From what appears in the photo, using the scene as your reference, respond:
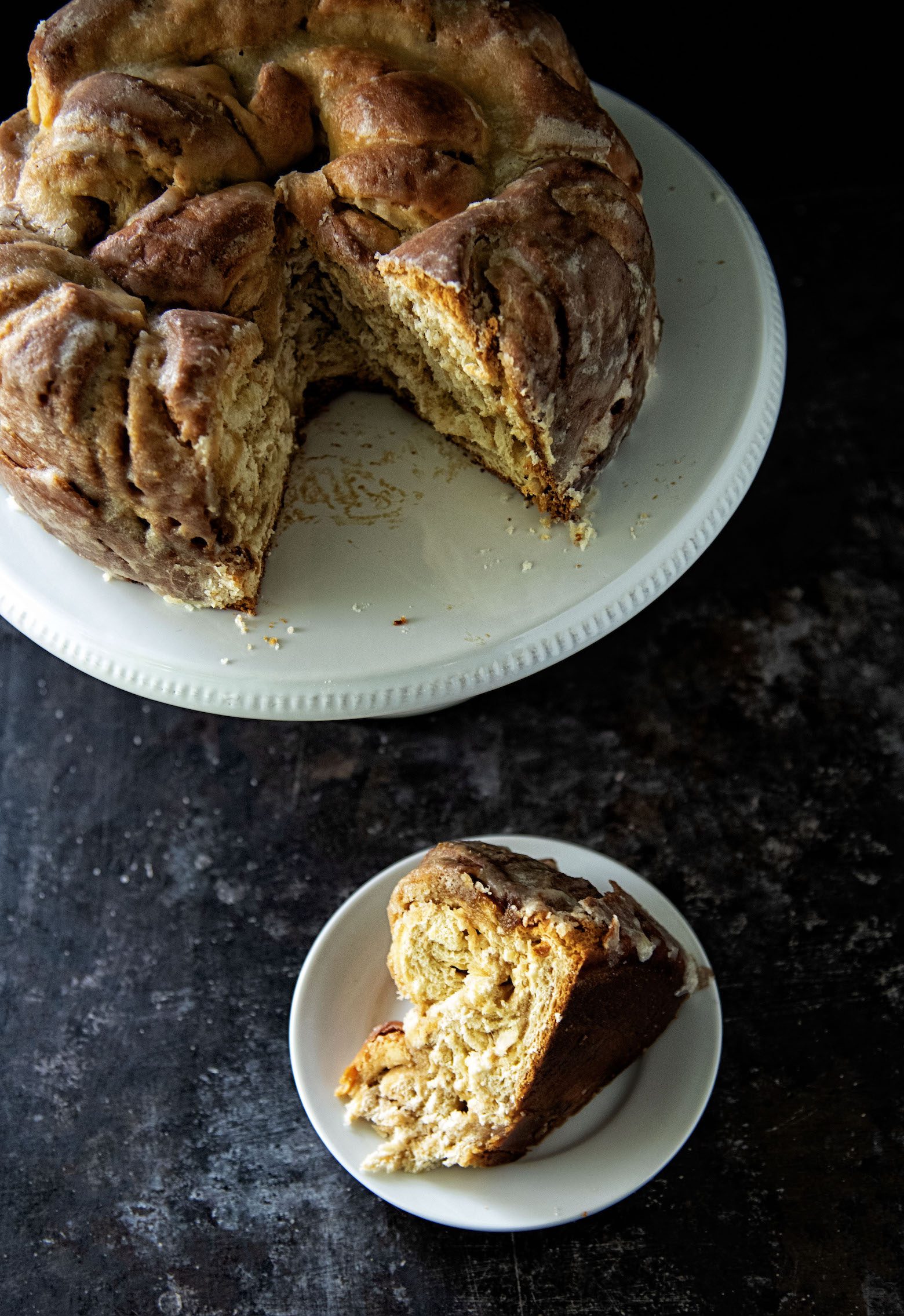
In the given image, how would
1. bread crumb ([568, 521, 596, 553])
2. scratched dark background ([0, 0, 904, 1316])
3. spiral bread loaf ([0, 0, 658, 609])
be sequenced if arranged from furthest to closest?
1. scratched dark background ([0, 0, 904, 1316])
2. bread crumb ([568, 521, 596, 553])
3. spiral bread loaf ([0, 0, 658, 609])

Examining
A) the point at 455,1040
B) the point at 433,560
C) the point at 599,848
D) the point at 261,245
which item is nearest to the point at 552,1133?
the point at 455,1040

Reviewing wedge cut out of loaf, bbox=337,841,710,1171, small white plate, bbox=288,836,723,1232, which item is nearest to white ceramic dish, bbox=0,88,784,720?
wedge cut out of loaf, bbox=337,841,710,1171

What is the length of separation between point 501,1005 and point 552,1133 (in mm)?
408

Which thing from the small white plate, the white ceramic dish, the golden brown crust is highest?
the golden brown crust

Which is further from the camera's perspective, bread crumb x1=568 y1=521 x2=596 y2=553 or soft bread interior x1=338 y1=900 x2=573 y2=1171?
bread crumb x1=568 y1=521 x2=596 y2=553

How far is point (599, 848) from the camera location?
3041 mm

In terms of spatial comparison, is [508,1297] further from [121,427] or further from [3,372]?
[3,372]

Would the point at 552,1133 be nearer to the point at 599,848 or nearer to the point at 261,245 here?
the point at 599,848

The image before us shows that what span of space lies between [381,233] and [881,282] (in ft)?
6.79

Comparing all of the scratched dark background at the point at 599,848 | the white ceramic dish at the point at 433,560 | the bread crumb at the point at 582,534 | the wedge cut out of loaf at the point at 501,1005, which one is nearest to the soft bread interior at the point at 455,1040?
the wedge cut out of loaf at the point at 501,1005

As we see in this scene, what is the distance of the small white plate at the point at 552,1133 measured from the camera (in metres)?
2.48

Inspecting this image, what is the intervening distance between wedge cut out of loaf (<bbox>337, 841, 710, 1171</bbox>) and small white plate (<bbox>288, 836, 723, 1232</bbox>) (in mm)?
55

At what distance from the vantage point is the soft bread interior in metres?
2.33

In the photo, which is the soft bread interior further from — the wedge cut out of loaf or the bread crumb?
the bread crumb
